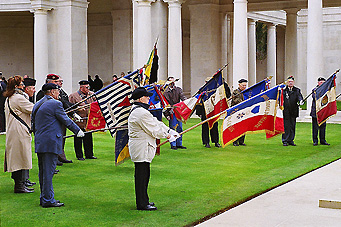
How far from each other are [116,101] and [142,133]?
99.2 inches

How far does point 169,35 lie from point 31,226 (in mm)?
20188

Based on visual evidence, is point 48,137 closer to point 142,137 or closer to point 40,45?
point 142,137

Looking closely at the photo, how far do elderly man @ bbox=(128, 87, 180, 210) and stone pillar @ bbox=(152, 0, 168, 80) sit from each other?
1934 centimetres

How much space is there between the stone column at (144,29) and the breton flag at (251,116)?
16075 millimetres

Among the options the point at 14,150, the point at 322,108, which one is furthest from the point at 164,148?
the point at 14,150

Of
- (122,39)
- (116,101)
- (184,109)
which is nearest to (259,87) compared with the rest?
(184,109)

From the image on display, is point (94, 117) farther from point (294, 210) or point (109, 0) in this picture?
point (109, 0)

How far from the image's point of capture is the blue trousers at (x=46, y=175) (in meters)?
8.84

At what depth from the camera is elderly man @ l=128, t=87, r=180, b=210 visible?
859 cm

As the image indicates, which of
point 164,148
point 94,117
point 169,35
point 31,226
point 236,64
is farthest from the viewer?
point 169,35

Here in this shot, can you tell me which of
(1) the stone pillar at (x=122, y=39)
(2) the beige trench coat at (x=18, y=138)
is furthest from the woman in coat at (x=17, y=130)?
(1) the stone pillar at (x=122, y=39)

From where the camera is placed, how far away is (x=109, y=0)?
3791 centimetres

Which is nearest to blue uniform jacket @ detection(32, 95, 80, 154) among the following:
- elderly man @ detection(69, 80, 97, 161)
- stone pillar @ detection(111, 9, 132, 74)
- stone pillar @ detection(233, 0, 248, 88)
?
elderly man @ detection(69, 80, 97, 161)

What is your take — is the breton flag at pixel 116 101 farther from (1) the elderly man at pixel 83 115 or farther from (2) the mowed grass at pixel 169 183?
(1) the elderly man at pixel 83 115
